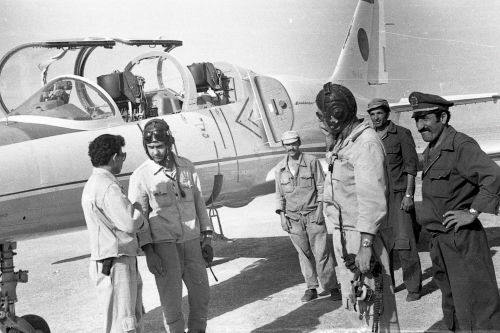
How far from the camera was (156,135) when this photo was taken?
17.5 feet

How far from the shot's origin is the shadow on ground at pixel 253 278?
23.2ft

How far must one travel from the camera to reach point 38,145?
609 cm

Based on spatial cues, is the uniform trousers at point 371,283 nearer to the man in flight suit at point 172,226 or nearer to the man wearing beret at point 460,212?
the man wearing beret at point 460,212

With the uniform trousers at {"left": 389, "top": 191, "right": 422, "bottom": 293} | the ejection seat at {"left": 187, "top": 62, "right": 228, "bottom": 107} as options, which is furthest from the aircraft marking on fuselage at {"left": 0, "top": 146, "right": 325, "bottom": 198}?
the uniform trousers at {"left": 389, "top": 191, "right": 422, "bottom": 293}

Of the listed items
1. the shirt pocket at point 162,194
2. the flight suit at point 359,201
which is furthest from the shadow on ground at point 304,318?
the flight suit at point 359,201

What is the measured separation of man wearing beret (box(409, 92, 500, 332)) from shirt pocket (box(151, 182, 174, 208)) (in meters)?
2.06

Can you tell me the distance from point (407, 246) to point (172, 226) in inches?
111

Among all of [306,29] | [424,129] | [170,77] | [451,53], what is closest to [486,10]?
[451,53]

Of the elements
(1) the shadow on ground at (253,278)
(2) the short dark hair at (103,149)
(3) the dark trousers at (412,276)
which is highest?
(2) the short dark hair at (103,149)

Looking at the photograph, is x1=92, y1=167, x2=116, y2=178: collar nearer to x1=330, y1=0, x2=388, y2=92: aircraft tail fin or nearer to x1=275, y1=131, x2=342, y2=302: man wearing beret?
x1=275, y1=131, x2=342, y2=302: man wearing beret

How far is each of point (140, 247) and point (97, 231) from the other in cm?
53

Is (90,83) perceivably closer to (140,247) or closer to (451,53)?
(140,247)

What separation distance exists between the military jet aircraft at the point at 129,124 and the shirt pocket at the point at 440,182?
11.1 feet

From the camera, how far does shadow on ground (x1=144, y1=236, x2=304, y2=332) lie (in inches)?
278
